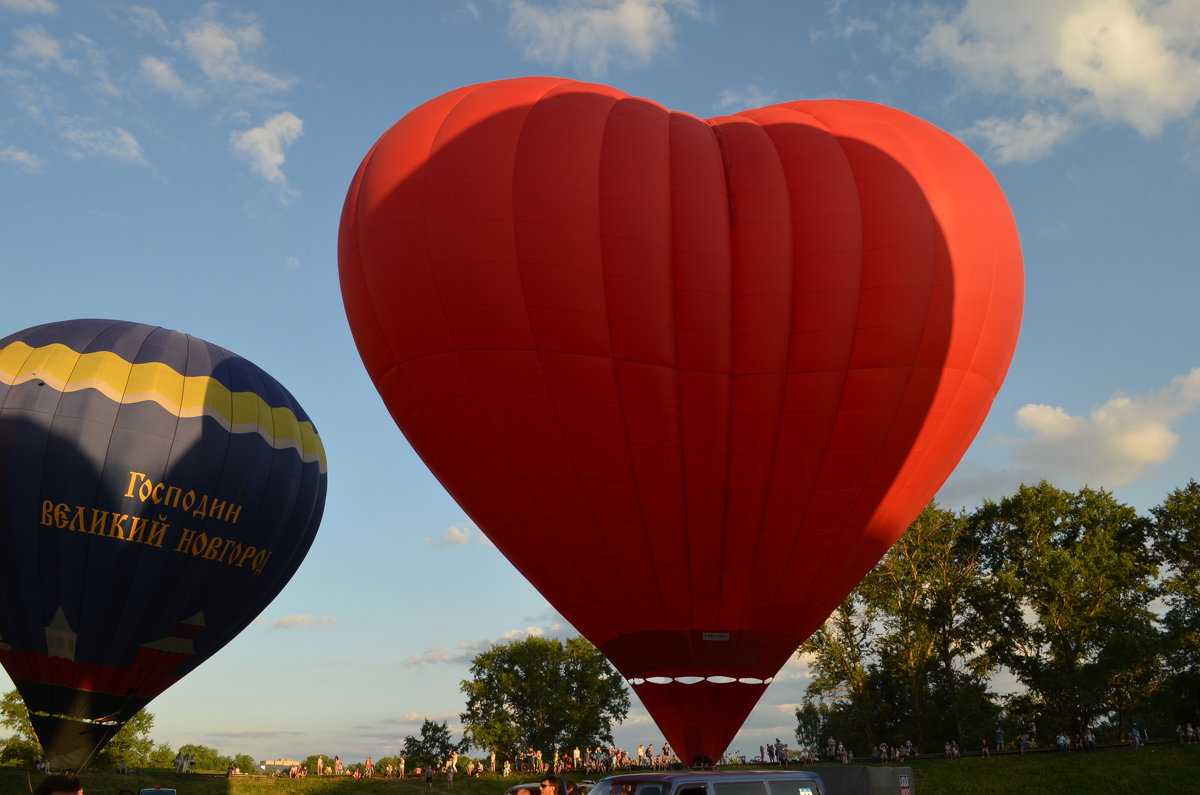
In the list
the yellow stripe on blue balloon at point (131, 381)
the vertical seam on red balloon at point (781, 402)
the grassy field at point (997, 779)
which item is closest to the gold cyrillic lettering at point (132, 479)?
the yellow stripe on blue balloon at point (131, 381)

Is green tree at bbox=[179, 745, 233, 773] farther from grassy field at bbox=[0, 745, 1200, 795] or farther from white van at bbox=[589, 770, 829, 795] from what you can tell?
white van at bbox=[589, 770, 829, 795]

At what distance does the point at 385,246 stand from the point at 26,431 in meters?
11.8

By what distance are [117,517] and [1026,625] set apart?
3277 centimetres

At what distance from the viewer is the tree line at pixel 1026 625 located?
115ft

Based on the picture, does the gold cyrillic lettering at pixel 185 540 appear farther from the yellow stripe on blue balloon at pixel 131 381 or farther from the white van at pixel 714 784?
the white van at pixel 714 784

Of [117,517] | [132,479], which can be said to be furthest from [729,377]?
[117,517]

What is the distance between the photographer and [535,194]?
14188mm

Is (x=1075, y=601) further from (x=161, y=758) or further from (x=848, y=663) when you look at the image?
(x=161, y=758)

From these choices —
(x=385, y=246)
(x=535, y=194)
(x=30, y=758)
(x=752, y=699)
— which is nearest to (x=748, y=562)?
(x=752, y=699)

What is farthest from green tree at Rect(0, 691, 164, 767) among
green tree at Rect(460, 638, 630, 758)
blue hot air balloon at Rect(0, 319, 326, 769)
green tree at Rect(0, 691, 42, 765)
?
blue hot air balloon at Rect(0, 319, 326, 769)

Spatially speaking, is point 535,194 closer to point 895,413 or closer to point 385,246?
point 385,246

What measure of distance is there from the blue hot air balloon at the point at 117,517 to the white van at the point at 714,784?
1547 cm

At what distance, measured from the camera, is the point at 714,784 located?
29.9 feet

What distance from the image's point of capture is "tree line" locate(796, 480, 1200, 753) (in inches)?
1380
